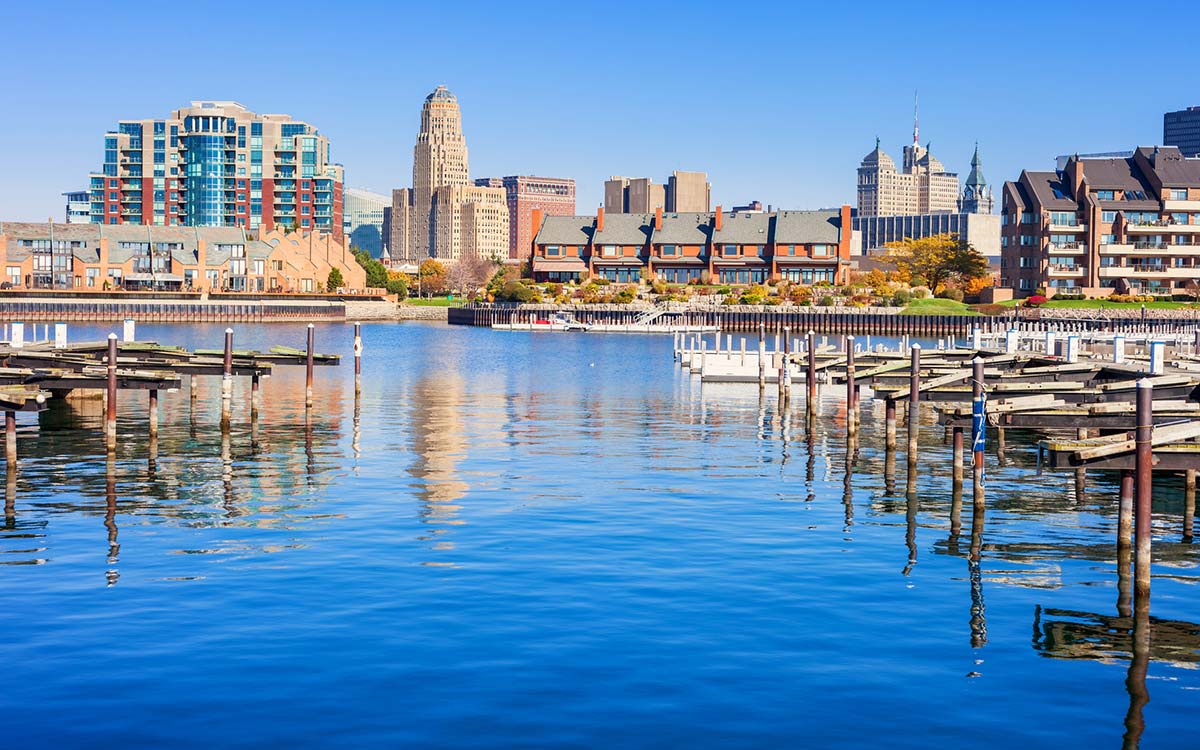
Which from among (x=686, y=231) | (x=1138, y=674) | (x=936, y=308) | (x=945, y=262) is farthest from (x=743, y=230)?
(x=1138, y=674)

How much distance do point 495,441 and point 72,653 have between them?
2925 cm

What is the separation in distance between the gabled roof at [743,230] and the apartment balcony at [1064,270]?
41.9 meters

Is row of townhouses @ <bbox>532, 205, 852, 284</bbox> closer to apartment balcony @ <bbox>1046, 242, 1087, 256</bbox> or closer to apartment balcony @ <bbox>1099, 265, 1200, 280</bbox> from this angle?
apartment balcony @ <bbox>1046, 242, 1087, 256</bbox>

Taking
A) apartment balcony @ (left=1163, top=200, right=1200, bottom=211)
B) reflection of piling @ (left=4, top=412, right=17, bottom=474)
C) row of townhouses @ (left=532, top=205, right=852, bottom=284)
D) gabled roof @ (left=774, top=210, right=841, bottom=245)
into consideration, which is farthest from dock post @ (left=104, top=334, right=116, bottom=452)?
gabled roof @ (left=774, top=210, right=841, bottom=245)

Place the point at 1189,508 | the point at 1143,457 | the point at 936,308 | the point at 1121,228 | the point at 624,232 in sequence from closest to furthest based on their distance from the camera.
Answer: the point at 1143,457
the point at 1189,508
the point at 1121,228
the point at 936,308
the point at 624,232

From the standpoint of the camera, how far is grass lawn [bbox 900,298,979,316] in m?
164

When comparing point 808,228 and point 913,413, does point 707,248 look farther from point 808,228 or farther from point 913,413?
point 913,413

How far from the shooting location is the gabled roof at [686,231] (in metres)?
194

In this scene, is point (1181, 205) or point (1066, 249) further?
point (1066, 249)

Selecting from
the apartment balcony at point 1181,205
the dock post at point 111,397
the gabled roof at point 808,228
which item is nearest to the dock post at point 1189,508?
the dock post at point 111,397

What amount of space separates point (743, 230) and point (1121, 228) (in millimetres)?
52756

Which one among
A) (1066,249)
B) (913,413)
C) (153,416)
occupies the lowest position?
(153,416)

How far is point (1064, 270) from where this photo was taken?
165m

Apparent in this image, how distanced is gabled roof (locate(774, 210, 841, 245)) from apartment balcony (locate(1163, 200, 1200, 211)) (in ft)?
144
